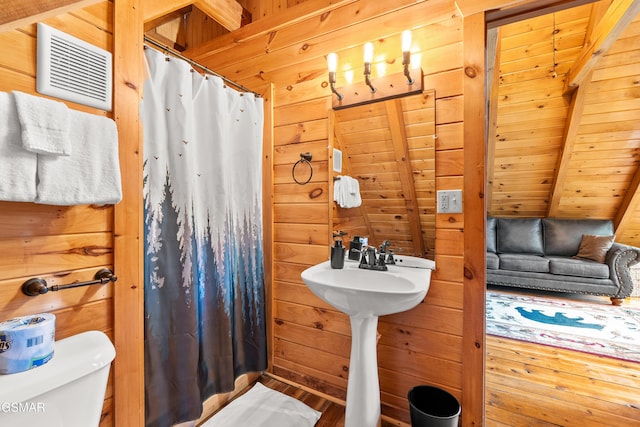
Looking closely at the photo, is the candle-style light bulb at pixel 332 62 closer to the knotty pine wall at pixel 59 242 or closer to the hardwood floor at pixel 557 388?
the knotty pine wall at pixel 59 242

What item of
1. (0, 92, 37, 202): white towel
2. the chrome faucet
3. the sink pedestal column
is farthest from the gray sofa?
(0, 92, 37, 202): white towel

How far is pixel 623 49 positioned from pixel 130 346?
414 centimetres

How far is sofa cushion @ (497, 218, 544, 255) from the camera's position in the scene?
12.2 ft

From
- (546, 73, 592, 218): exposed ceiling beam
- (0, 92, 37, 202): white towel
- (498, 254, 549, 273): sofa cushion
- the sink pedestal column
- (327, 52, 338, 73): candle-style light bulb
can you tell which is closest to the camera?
(0, 92, 37, 202): white towel

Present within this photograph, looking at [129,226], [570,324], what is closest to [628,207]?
[570,324]

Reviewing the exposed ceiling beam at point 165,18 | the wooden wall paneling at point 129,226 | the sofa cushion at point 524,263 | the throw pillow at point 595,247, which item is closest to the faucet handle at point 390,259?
the wooden wall paneling at point 129,226

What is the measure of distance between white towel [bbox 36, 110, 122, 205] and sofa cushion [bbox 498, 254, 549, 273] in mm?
4139

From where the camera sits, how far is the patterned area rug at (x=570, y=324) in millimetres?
2252

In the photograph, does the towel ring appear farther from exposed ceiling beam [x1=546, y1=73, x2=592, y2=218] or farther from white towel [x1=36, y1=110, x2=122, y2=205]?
exposed ceiling beam [x1=546, y1=73, x2=592, y2=218]

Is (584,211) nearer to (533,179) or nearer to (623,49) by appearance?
(533,179)

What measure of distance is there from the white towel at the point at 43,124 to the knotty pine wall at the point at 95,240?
0.42 feet

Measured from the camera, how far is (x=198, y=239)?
147 centimetres

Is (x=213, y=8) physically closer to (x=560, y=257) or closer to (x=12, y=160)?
(x=12, y=160)

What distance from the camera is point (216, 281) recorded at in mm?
1564
